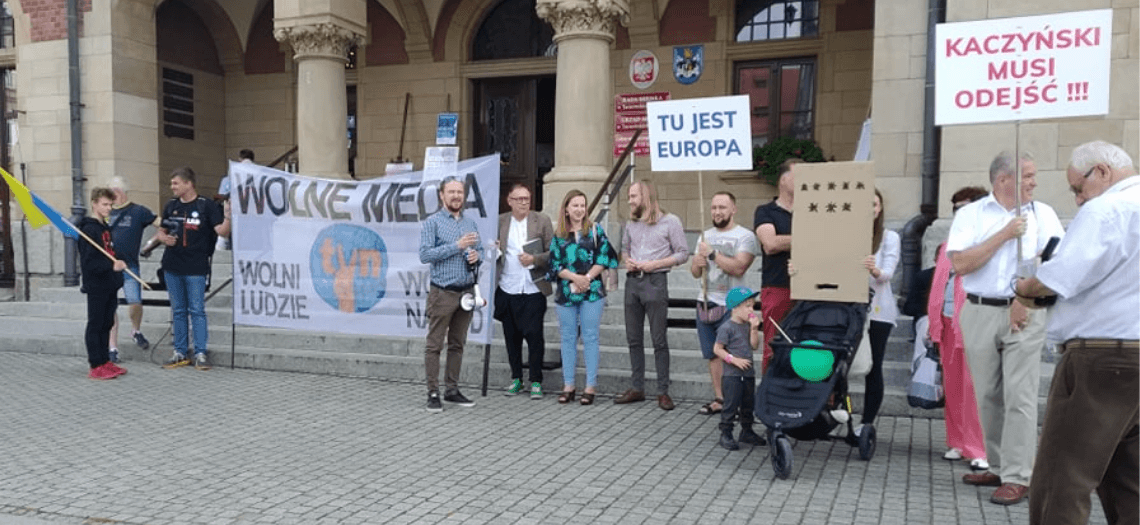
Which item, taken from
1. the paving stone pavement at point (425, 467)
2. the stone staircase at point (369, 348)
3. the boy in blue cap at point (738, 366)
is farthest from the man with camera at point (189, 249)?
the boy in blue cap at point (738, 366)

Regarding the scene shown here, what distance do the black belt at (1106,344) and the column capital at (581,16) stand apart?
780 cm

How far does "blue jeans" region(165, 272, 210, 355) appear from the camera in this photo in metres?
8.57

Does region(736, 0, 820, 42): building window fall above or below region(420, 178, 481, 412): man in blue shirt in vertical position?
above

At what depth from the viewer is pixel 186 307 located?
8.69m

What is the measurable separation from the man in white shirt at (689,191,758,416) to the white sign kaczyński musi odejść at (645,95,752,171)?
0.30 meters

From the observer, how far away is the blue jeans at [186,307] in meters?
8.57

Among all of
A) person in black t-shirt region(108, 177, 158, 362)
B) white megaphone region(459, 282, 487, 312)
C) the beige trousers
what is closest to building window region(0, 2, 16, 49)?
person in black t-shirt region(108, 177, 158, 362)

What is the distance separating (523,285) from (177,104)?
11.8 m

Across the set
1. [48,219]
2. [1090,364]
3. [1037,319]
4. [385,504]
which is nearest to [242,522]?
[385,504]

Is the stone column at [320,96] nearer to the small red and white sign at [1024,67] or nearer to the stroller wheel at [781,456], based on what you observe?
the stroller wheel at [781,456]

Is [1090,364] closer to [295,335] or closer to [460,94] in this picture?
[295,335]

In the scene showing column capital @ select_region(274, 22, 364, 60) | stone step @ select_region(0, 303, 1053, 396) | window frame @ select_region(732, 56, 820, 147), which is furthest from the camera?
window frame @ select_region(732, 56, 820, 147)

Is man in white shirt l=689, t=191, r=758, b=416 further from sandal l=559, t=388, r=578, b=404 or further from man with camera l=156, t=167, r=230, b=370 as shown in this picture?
man with camera l=156, t=167, r=230, b=370

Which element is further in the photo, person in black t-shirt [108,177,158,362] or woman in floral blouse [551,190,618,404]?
person in black t-shirt [108,177,158,362]
